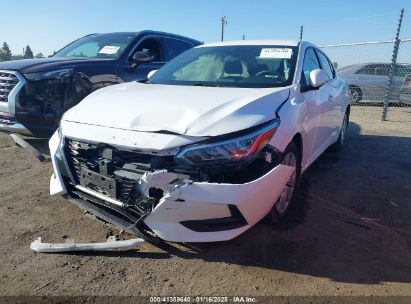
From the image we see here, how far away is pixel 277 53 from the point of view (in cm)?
421

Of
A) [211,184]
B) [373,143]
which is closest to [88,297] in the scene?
[211,184]

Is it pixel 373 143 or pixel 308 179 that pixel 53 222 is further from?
pixel 373 143

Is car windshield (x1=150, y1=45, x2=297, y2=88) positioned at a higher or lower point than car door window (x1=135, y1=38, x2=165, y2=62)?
higher

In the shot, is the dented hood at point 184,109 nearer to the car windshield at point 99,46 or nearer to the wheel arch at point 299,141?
the wheel arch at point 299,141

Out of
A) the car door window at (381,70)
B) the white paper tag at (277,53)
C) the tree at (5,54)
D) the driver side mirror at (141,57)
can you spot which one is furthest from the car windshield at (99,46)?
the tree at (5,54)

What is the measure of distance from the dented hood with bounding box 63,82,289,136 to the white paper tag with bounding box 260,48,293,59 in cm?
76

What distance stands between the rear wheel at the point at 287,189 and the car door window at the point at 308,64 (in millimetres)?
778

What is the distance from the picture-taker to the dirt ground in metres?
2.69

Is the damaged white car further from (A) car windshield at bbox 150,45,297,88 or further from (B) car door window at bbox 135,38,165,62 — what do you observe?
(B) car door window at bbox 135,38,165,62

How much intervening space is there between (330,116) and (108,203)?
10.4 ft

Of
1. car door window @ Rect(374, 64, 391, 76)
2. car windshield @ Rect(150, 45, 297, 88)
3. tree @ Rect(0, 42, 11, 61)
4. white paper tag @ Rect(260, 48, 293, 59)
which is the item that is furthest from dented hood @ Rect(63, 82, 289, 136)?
tree @ Rect(0, 42, 11, 61)

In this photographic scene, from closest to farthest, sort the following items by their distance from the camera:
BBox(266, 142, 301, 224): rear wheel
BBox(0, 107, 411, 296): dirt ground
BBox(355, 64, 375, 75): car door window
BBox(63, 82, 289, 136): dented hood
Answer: BBox(0, 107, 411, 296): dirt ground
BBox(63, 82, 289, 136): dented hood
BBox(266, 142, 301, 224): rear wheel
BBox(355, 64, 375, 75): car door window

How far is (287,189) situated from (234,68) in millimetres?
1399

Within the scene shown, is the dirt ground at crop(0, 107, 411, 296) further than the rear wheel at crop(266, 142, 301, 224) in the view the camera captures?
No
